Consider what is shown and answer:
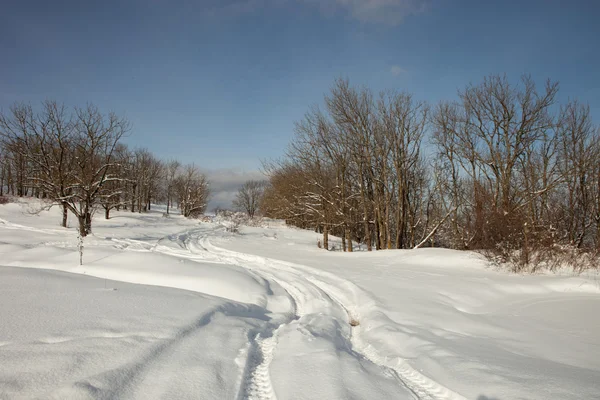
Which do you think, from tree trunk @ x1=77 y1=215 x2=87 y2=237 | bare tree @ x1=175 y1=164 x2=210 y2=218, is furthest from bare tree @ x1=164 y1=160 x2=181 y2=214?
tree trunk @ x1=77 y1=215 x2=87 y2=237

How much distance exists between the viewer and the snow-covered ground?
9.02 feet

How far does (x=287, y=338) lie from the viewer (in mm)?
4344

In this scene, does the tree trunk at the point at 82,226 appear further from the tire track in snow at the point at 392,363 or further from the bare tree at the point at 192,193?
the bare tree at the point at 192,193

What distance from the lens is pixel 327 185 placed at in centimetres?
1836

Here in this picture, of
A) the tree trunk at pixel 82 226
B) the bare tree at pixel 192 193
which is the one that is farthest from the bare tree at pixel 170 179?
the tree trunk at pixel 82 226

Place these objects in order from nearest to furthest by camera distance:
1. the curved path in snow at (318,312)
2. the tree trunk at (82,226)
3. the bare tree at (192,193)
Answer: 1. the curved path in snow at (318,312)
2. the tree trunk at (82,226)
3. the bare tree at (192,193)

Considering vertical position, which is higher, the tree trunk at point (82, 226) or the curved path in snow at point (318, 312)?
the tree trunk at point (82, 226)

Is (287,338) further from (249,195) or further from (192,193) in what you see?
(249,195)

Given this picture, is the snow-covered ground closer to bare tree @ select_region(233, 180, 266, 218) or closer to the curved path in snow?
the curved path in snow

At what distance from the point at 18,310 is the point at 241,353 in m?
3.01

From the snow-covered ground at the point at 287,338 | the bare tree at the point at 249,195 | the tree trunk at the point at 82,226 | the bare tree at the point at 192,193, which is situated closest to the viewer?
the snow-covered ground at the point at 287,338

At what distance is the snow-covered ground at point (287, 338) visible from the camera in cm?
275

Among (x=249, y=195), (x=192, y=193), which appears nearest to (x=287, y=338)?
(x=192, y=193)

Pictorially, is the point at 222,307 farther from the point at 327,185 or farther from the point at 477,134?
the point at 477,134
